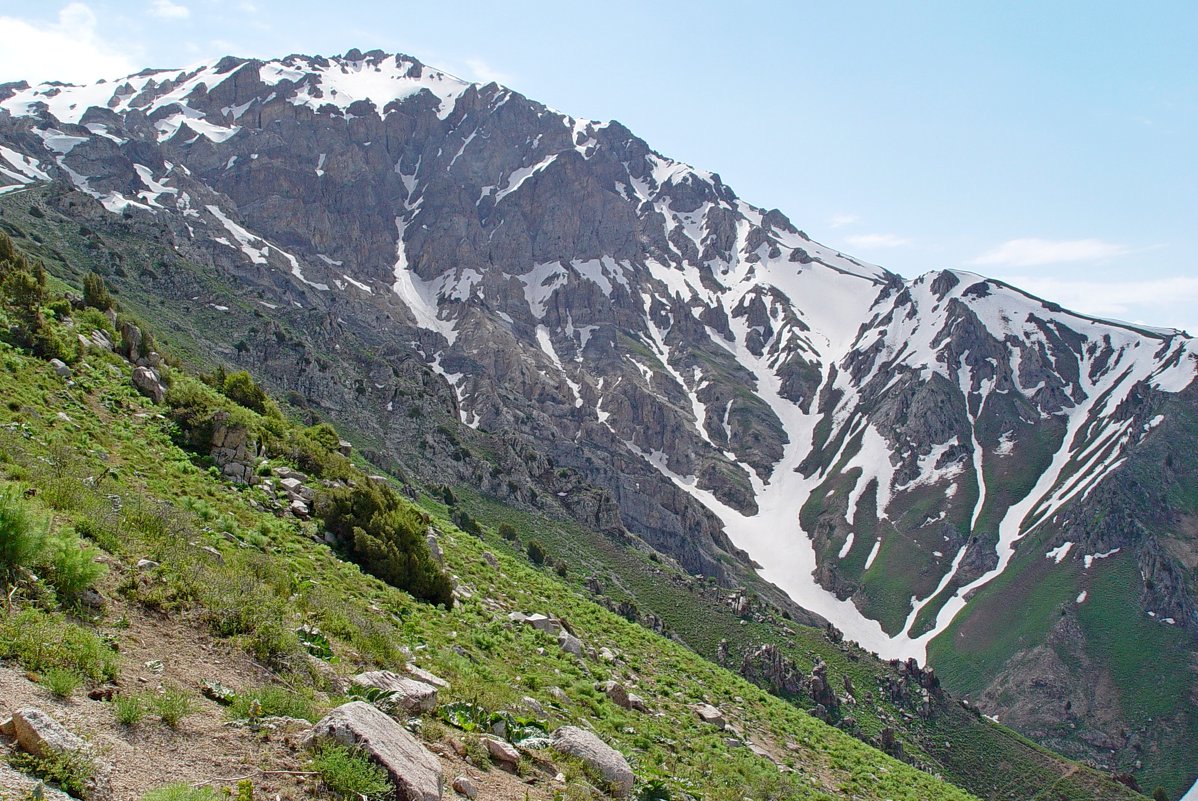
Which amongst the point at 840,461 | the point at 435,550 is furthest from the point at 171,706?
the point at 840,461

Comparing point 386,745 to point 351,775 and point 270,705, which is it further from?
point 270,705

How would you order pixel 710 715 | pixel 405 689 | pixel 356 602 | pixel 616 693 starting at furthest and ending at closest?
pixel 710 715
pixel 616 693
pixel 356 602
pixel 405 689

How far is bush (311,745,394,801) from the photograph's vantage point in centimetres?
759

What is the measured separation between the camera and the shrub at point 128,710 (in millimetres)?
7672

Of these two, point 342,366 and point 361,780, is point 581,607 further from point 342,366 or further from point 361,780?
point 342,366

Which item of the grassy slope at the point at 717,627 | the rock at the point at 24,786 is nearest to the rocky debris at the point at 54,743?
the rock at the point at 24,786

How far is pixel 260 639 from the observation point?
10.6m

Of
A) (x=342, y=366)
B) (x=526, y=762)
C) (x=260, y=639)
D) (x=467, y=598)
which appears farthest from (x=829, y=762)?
(x=342, y=366)

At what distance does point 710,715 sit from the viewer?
71.3ft

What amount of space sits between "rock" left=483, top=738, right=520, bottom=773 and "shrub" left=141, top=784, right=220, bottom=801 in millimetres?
4470

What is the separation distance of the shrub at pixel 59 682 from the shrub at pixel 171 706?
78 cm

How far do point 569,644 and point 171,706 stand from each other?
569 inches

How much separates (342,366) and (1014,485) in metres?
147

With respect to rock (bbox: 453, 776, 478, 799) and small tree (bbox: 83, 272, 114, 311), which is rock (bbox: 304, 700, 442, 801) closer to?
rock (bbox: 453, 776, 478, 799)
